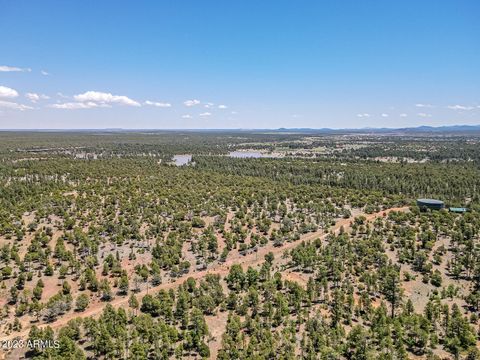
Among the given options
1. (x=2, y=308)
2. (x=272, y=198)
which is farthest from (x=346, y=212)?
(x=2, y=308)

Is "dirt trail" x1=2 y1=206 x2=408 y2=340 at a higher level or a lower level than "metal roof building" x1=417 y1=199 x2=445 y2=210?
lower

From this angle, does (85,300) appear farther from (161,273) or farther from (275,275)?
(275,275)

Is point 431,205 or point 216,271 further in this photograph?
point 431,205

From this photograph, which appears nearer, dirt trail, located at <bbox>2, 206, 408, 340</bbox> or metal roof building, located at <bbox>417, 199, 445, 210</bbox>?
dirt trail, located at <bbox>2, 206, 408, 340</bbox>

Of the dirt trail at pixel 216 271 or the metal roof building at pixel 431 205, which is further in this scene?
the metal roof building at pixel 431 205

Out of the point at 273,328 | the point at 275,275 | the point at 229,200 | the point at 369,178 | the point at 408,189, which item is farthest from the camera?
the point at 369,178

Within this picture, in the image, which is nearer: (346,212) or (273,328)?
(273,328)

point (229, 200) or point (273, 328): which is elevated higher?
point (229, 200)

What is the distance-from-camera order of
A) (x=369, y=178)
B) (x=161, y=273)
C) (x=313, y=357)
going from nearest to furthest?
1. (x=313, y=357)
2. (x=161, y=273)
3. (x=369, y=178)

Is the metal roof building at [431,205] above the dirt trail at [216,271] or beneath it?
above

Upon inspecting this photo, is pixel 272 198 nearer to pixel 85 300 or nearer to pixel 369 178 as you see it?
pixel 369 178

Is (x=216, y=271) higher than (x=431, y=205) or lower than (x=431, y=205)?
lower
